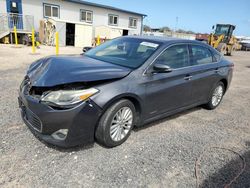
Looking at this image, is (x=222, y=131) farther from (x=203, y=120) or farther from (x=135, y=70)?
(x=135, y=70)

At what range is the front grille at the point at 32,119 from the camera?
8.85ft

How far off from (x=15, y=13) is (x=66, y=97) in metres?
18.2

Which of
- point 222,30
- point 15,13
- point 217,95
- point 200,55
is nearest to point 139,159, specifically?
point 200,55

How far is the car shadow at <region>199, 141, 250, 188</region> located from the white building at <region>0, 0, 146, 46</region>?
58.5 ft

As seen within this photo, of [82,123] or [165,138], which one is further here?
[165,138]

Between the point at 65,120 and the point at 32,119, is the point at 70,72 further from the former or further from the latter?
the point at 32,119

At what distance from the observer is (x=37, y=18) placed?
Answer: 18812 mm

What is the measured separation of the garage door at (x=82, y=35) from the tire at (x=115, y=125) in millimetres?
17583

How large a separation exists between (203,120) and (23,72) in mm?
5917

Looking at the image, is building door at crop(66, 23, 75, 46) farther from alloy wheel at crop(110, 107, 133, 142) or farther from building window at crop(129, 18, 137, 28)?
alloy wheel at crop(110, 107, 133, 142)

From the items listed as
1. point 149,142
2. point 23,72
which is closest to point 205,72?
point 149,142

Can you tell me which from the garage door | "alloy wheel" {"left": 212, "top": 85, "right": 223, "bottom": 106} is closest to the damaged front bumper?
"alloy wheel" {"left": 212, "top": 85, "right": 223, "bottom": 106}

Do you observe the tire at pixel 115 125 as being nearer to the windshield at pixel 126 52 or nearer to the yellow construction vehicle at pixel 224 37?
the windshield at pixel 126 52

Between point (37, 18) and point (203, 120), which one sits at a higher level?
point (37, 18)
